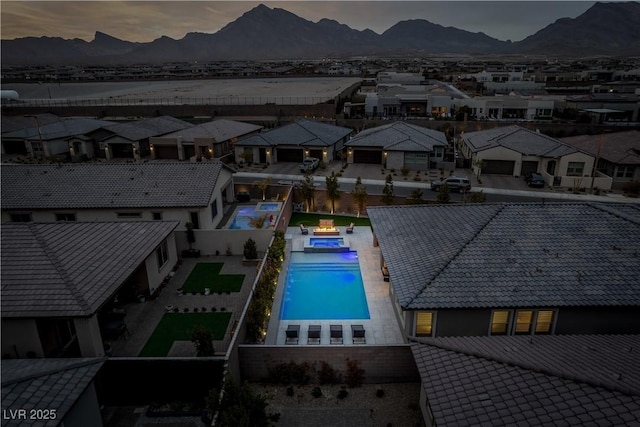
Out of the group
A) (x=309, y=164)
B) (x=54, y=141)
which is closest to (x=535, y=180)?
(x=309, y=164)

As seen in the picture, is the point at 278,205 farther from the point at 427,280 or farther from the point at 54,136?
the point at 54,136

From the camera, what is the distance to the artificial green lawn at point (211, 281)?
21844 millimetres

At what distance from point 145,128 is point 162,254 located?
38.7 m

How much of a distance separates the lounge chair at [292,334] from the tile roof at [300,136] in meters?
33.3

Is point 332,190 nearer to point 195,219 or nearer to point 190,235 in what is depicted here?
point 195,219

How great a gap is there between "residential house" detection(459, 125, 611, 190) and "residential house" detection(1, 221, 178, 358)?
3546cm

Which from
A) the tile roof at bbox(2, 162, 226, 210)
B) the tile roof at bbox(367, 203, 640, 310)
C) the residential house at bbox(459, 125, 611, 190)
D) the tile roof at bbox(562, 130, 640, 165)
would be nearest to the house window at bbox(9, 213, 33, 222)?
the tile roof at bbox(2, 162, 226, 210)

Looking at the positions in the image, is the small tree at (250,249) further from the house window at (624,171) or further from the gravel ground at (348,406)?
the house window at (624,171)

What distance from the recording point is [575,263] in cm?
1695

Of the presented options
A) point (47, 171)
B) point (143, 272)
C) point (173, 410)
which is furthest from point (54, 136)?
point (173, 410)

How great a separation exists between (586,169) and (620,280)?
2933cm

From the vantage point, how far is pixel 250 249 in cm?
2439

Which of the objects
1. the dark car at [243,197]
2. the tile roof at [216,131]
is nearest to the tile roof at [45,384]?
the dark car at [243,197]

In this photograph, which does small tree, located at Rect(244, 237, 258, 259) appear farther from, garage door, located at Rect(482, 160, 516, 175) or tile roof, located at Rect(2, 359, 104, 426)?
garage door, located at Rect(482, 160, 516, 175)
